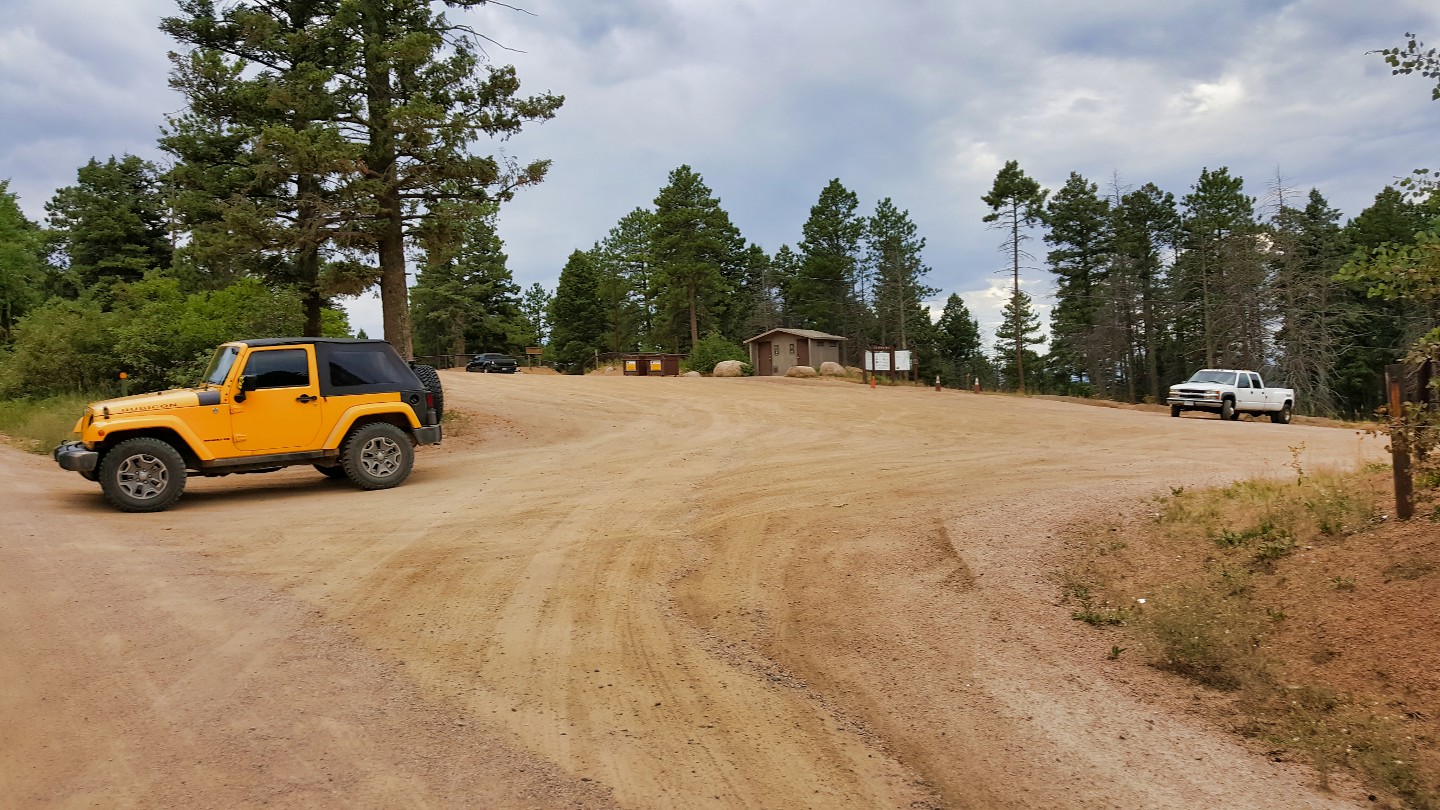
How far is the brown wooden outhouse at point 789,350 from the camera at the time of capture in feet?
179

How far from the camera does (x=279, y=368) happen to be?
11.8 metres

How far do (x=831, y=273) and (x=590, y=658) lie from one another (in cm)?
6792

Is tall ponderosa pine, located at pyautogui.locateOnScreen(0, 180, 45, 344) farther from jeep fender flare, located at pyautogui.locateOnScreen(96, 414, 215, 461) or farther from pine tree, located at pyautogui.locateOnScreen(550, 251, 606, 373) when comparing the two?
jeep fender flare, located at pyautogui.locateOnScreen(96, 414, 215, 461)

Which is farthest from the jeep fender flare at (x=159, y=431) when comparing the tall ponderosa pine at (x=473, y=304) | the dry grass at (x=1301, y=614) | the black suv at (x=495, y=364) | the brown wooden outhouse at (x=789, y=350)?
the tall ponderosa pine at (x=473, y=304)

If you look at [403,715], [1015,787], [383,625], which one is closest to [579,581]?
[383,625]

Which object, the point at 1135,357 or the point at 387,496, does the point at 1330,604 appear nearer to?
the point at 387,496

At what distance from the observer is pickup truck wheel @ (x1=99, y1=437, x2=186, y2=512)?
1055 cm

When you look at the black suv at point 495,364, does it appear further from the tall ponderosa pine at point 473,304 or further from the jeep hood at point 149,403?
the jeep hood at point 149,403

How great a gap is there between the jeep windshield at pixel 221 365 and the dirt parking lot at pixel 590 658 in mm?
1698

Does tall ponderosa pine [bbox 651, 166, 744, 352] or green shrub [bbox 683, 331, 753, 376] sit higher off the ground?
tall ponderosa pine [bbox 651, 166, 744, 352]

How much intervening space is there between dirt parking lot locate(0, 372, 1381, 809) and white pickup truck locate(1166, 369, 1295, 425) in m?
21.9

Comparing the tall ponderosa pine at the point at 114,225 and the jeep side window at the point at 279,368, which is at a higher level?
the tall ponderosa pine at the point at 114,225

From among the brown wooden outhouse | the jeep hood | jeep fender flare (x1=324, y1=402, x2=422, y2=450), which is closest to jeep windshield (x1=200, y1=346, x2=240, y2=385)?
the jeep hood

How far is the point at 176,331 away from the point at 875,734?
23.2 meters
